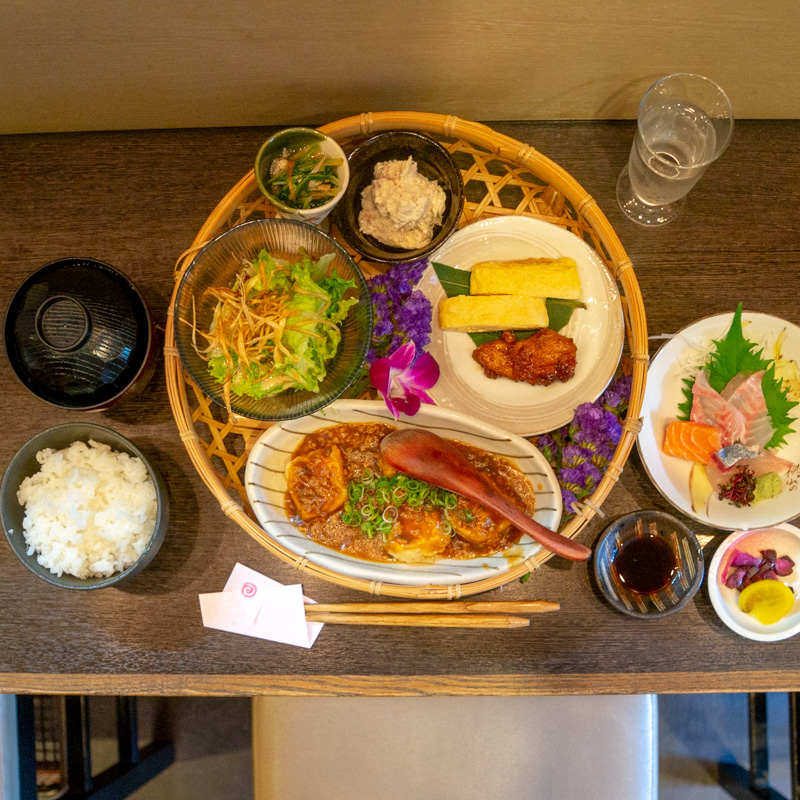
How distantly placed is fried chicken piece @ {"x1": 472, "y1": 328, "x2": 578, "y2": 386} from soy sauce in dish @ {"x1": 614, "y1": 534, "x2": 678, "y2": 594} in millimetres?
503

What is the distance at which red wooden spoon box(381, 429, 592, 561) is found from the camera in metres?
1.42

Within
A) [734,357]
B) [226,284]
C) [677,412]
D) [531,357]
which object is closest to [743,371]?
[734,357]

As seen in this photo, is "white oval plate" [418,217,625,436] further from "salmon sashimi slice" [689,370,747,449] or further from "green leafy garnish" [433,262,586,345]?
"salmon sashimi slice" [689,370,747,449]

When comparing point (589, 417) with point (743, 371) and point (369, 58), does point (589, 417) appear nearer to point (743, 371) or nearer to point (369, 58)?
point (743, 371)

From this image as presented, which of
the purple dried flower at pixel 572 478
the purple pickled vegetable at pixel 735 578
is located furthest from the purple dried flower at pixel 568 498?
the purple pickled vegetable at pixel 735 578

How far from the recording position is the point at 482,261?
63.8 inches

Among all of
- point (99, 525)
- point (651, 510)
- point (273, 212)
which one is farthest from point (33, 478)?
point (651, 510)

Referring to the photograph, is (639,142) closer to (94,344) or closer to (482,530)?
(482,530)

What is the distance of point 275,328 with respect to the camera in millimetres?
1353

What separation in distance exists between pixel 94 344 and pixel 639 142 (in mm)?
1425

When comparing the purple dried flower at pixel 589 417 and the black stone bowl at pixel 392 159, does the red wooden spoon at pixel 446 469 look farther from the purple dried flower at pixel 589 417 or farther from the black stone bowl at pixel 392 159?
the black stone bowl at pixel 392 159

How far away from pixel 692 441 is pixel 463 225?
84 centimetres

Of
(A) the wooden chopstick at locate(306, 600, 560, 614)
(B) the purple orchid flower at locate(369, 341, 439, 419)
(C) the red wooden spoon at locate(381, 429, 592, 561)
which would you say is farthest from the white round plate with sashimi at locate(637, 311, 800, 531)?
(B) the purple orchid flower at locate(369, 341, 439, 419)

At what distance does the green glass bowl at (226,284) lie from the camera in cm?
139
